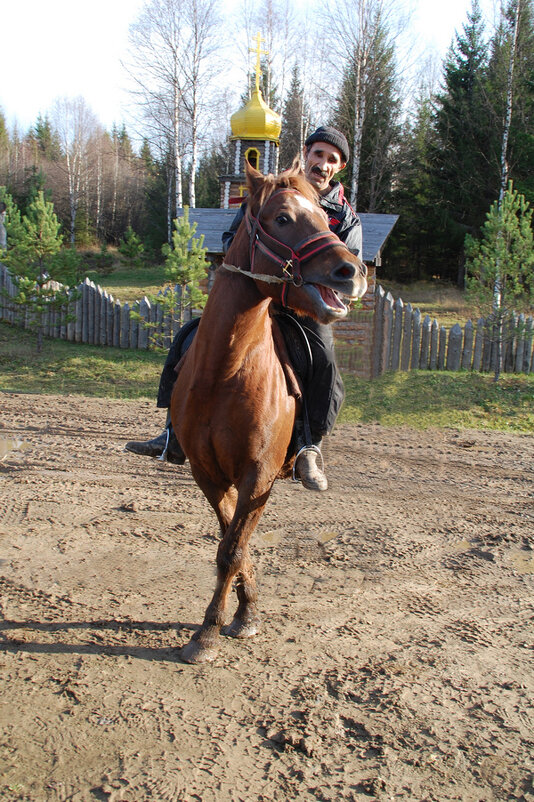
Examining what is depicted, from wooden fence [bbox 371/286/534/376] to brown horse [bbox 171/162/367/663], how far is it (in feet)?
35.5

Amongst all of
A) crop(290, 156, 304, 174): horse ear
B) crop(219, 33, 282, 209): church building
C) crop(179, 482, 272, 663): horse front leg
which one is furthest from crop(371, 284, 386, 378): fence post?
crop(290, 156, 304, 174): horse ear

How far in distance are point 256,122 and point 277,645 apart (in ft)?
61.6

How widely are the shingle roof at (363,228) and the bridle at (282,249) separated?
11889 millimetres

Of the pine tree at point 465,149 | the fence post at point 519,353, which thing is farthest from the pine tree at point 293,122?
the fence post at point 519,353

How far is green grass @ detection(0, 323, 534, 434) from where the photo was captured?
1101 cm

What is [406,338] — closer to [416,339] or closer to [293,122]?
[416,339]

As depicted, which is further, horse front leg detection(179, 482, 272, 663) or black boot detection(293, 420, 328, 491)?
black boot detection(293, 420, 328, 491)

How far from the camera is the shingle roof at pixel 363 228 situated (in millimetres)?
15584

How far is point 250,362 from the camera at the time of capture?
3654 millimetres

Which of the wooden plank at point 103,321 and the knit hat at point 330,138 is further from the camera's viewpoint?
the wooden plank at point 103,321

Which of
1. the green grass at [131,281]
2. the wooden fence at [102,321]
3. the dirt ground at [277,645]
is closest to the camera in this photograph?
the dirt ground at [277,645]

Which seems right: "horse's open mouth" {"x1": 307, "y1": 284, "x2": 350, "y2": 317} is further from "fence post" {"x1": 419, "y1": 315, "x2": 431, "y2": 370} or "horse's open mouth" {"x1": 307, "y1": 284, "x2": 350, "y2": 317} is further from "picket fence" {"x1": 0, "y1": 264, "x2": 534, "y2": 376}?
"fence post" {"x1": 419, "y1": 315, "x2": 431, "y2": 370}

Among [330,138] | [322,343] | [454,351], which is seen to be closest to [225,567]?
[322,343]

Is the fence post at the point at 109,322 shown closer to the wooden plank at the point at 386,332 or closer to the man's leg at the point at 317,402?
the wooden plank at the point at 386,332
